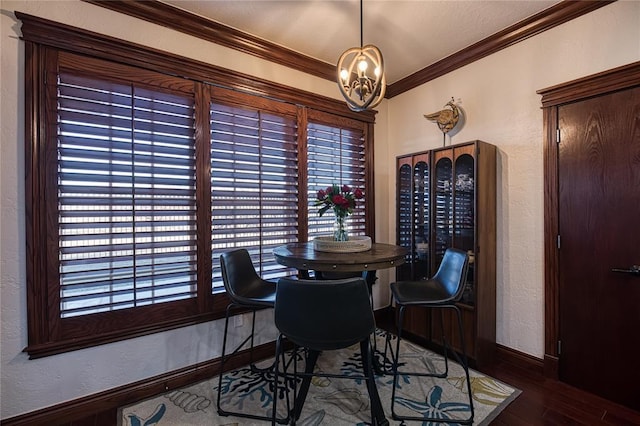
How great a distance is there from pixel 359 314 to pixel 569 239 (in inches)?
73.0

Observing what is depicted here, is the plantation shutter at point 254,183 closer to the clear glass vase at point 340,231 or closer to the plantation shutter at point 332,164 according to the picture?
the plantation shutter at point 332,164

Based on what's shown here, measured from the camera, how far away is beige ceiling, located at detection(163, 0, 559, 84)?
217cm

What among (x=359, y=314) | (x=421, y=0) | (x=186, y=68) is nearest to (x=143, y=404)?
(x=359, y=314)

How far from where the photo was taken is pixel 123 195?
2066mm

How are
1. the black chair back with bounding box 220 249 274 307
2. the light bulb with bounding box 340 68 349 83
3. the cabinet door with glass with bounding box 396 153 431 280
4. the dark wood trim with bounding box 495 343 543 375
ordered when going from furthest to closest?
the cabinet door with glass with bounding box 396 153 431 280 < the dark wood trim with bounding box 495 343 543 375 < the light bulb with bounding box 340 68 349 83 < the black chair back with bounding box 220 249 274 307

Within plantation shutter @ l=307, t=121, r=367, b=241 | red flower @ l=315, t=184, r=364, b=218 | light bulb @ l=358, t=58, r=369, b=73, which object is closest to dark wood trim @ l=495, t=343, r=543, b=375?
plantation shutter @ l=307, t=121, r=367, b=241

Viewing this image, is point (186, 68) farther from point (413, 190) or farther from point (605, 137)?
point (605, 137)

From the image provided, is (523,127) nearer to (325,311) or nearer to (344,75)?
(344,75)

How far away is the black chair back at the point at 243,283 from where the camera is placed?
1917mm

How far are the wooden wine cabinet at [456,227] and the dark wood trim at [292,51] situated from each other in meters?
0.92

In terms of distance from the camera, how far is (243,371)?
2434 mm

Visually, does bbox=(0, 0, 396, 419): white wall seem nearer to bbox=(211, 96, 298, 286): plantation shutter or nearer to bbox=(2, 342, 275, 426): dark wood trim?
bbox=(2, 342, 275, 426): dark wood trim

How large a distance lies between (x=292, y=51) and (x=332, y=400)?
2.98 m

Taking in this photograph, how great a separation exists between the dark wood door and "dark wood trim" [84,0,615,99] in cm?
69
